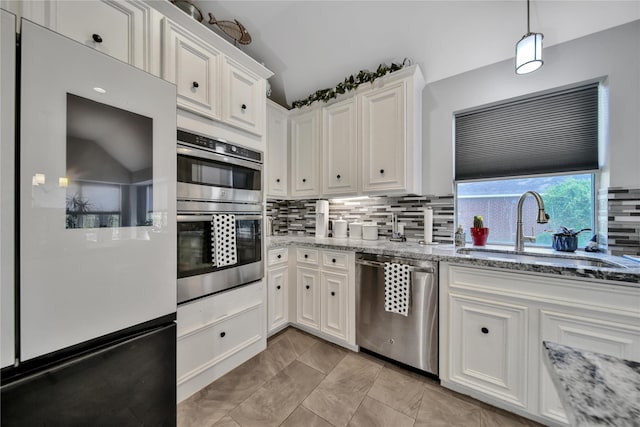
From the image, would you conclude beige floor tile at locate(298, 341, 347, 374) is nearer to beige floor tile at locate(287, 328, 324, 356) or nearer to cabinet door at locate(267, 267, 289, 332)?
beige floor tile at locate(287, 328, 324, 356)

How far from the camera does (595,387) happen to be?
1.42ft

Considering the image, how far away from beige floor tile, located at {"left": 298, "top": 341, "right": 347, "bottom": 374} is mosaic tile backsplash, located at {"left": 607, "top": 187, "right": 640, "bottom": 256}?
2.08m

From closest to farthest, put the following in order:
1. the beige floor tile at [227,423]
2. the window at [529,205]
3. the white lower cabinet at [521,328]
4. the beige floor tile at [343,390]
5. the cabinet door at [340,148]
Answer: the white lower cabinet at [521,328], the beige floor tile at [227,423], the beige floor tile at [343,390], the window at [529,205], the cabinet door at [340,148]

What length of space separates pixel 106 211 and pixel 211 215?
705mm

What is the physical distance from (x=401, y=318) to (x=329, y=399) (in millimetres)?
738

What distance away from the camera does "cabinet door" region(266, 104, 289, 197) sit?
266 cm

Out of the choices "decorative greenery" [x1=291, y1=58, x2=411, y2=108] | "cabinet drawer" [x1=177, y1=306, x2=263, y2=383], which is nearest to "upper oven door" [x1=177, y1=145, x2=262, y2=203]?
"cabinet drawer" [x1=177, y1=306, x2=263, y2=383]

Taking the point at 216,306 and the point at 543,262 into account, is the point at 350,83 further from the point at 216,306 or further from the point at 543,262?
the point at 216,306

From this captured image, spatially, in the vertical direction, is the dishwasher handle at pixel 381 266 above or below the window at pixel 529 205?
below

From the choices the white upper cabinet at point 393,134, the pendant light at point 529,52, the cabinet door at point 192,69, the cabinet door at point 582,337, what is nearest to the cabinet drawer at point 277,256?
the white upper cabinet at point 393,134

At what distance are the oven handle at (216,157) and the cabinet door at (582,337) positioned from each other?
2.09 metres

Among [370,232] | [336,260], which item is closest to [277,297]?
[336,260]

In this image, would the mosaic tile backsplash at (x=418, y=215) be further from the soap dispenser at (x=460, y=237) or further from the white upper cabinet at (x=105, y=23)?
the white upper cabinet at (x=105, y=23)

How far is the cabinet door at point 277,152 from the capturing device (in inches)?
105
